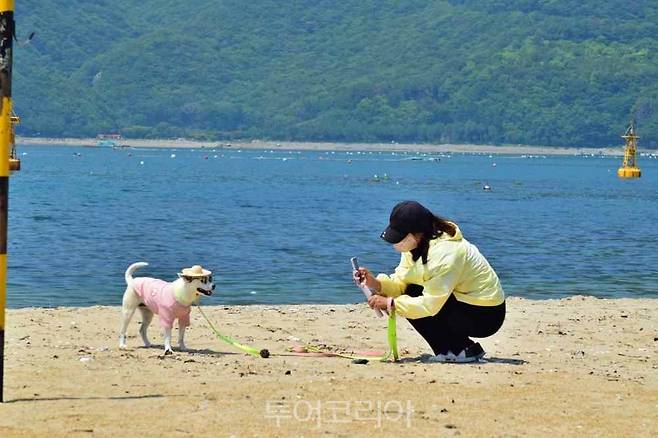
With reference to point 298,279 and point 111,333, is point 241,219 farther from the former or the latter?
point 111,333

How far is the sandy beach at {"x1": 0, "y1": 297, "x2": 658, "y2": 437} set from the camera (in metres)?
8.73

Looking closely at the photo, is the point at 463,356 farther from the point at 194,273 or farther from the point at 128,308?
the point at 128,308

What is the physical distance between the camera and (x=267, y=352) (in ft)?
39.1

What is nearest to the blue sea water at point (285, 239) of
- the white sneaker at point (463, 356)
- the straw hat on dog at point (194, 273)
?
the straw hat on dog at point (194, 273)

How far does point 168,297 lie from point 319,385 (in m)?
2.39

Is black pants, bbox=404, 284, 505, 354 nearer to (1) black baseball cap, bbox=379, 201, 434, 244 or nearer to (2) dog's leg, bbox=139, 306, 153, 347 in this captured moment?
(1) black baseball cap, bbox=379, 201, 434, 244

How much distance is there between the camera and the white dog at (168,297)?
11.8m

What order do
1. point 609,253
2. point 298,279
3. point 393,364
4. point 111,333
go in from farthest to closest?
point 609,253, point 298,279, point 111,333, point 393,364

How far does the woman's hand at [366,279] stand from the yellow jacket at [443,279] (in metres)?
0.08

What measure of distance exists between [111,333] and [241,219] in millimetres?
35701

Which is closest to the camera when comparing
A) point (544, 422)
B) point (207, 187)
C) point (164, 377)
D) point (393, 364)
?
point (544, 422)

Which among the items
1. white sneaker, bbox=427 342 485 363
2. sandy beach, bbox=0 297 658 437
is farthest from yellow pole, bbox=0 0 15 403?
white sneaker, bbox=427 342 485 363

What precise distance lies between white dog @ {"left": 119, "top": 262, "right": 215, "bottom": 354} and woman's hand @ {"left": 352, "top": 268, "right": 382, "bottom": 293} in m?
1.57

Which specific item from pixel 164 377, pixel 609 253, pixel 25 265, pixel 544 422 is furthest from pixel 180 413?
pixel 609 253
